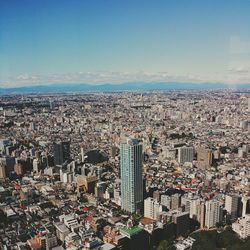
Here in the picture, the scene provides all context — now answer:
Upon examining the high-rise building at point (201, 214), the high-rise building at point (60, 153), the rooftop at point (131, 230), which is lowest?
the high-rise building at point (201, 214)

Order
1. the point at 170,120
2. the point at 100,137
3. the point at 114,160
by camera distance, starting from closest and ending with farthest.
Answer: the point at 114,160 < the point at 100,137 < the point at 170,120

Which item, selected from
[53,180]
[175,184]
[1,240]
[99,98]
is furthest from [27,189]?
[99,98]

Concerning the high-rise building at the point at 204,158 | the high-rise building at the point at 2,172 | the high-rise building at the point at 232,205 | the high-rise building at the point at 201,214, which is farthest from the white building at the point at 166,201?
the high-rise building at the point at 2,172

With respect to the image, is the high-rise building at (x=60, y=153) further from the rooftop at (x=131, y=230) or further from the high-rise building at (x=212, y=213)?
the high-rise building at (x=212, y=213)

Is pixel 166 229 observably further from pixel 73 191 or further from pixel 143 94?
pixel 143 94

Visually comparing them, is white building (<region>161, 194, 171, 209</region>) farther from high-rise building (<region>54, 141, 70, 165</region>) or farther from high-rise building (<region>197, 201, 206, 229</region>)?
high-rise building (<region>54, 141, 70, 165</region>)

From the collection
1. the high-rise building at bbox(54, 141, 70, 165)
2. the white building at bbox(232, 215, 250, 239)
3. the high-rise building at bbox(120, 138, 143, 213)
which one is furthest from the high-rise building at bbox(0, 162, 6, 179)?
the white building at bbox(232, 215, 250, 239)
